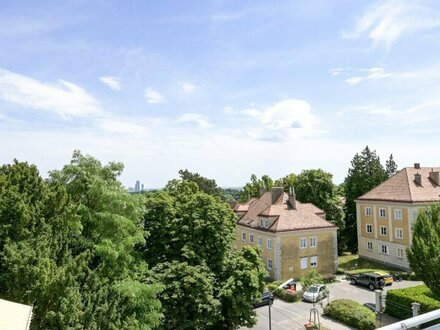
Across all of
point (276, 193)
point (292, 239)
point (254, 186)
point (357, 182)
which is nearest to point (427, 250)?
point (292, 239)

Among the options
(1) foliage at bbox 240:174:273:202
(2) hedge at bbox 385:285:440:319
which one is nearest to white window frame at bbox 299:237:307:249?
(2) hedge at bbox 385:285:440:319

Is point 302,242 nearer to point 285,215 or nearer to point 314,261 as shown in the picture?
point 314,261

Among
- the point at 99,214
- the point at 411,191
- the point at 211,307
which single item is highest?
the point at 411,191

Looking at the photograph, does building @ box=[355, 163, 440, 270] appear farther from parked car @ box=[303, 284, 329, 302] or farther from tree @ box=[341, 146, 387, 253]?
parked car @ box=[303, 284, 329, 302]

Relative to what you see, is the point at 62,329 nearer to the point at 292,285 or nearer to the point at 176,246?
the point at 176,246

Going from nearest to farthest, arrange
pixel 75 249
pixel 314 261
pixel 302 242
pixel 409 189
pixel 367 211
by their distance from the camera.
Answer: pixel 75 249 < pixel 302 242 < pixel 314 261 < pixel 409 189 < pixel 367 211

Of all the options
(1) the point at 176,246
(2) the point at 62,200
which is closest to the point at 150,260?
(1) the point at 176,246
